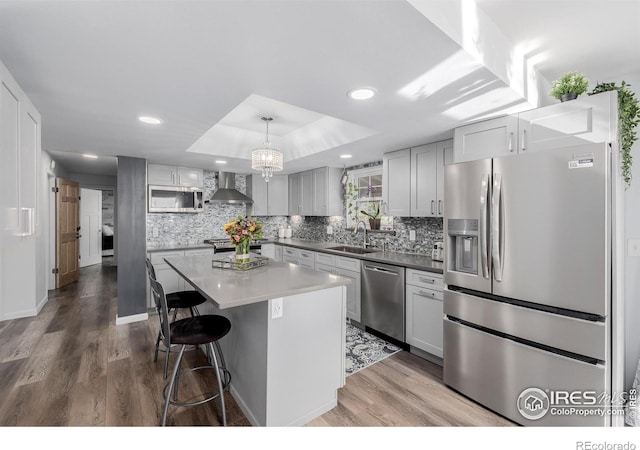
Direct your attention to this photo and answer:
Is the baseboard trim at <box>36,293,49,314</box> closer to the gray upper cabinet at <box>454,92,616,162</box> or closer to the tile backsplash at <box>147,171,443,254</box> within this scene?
the tile backsplash at <box>147,171,443,254</box>

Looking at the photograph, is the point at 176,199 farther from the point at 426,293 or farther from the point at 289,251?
the point at 426,293

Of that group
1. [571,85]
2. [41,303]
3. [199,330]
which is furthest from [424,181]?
[41,303]

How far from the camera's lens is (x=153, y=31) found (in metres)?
1.27

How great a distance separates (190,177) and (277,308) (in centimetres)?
369

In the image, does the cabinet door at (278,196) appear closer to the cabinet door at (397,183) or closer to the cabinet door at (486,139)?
the cabinet door at (397,183)

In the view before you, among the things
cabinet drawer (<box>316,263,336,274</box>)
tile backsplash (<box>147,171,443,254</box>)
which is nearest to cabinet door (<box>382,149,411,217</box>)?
tile backsplash (<box>147,171,443,254</box>)

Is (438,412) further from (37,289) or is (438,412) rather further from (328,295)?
(37,289)

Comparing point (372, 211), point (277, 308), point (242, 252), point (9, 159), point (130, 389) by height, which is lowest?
point (130, 389)

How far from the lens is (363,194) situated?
15.0ft

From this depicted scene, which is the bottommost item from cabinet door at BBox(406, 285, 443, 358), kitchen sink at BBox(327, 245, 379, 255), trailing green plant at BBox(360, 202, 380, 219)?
cabinet door at BBox(406, 285, 443, 358)

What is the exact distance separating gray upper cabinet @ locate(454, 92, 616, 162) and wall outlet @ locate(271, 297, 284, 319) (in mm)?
1896

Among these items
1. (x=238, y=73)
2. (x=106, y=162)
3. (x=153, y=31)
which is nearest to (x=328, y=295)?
(x=238, y=73)

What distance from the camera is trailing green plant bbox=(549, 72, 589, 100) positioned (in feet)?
5.95

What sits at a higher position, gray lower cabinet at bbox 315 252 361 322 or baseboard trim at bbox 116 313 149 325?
gray lower cabinet at bbox 315 252 361 322
